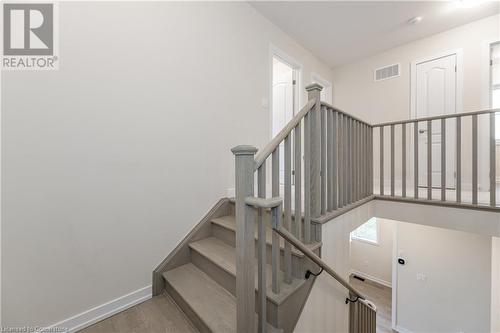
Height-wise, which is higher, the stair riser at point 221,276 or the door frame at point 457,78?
the door frame at point 457,78

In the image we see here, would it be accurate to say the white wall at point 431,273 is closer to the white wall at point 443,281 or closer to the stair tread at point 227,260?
the white wall at point 443,281

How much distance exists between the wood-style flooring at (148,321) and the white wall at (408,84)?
168 inches

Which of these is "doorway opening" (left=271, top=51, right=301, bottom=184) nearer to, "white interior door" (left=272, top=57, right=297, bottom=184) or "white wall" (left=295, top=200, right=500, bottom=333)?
"white interior door" (left=272, top=57, right=297, bottom=184)

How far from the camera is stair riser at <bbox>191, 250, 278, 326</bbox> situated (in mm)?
1366

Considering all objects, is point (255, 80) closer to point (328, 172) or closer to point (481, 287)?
point (328, 172)

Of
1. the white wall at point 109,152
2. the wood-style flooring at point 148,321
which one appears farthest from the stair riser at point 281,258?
the wood-style flooring at point 148,321

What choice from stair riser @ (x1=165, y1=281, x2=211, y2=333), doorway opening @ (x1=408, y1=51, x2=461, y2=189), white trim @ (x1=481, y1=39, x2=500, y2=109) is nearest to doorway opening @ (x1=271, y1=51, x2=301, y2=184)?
doorway opening @ (x1=408, y1=51, x2=461, y2=189)

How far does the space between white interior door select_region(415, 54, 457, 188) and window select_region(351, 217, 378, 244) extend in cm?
260

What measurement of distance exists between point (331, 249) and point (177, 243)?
1.47 metres

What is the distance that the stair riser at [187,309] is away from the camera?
145 centimetres

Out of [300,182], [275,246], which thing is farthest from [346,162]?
[275,246]

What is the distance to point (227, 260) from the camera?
1823mm

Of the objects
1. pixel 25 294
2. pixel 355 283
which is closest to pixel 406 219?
pixel 25 294

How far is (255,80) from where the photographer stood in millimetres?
2994
